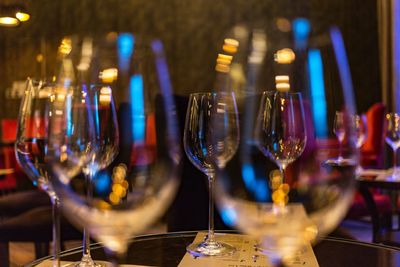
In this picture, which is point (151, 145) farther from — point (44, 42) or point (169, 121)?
point (44, 42)

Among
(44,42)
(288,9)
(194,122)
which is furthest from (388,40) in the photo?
(194,122)

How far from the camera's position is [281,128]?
0.53 meters

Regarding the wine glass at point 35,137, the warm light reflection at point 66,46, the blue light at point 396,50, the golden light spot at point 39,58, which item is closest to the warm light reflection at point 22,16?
the golden light spot at point 39,58

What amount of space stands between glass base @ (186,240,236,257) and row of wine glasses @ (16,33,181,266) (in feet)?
0.92

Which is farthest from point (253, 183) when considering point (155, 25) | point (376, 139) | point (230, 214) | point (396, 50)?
point (155, 25)

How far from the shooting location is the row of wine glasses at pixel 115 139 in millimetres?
414

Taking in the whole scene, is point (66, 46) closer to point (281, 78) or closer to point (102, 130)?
point (102, 130)

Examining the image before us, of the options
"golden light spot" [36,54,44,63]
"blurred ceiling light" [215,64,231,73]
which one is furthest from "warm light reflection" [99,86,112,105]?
"golden light spot" [36,54,44,63]

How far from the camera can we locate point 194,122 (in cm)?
77

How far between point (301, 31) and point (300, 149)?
10 centimetres

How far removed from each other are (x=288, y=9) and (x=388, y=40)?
113cm

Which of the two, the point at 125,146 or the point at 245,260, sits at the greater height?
the point at 125,146

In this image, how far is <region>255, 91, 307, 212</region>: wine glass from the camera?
436mm

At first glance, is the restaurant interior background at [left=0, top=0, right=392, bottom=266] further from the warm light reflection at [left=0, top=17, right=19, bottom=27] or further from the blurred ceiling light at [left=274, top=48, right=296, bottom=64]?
the blurred ceiling light at [left=274, top=48, right=296, bottom=64]
